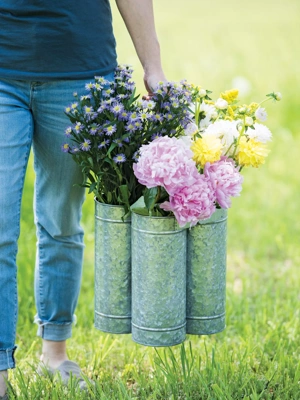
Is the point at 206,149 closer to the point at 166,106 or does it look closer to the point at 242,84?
the point at 166,106

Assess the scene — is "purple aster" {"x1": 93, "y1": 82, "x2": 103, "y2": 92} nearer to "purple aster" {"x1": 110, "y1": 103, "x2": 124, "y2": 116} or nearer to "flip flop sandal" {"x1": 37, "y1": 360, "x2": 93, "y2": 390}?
"purple aster" {"x1": 110, "y1": 103, "x2": 124, "y2": 116}

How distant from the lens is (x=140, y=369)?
270 centimetres

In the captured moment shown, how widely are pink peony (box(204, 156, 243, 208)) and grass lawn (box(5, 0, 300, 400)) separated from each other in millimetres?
565

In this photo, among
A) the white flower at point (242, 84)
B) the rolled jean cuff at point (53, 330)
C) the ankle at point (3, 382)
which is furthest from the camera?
the white flower at point (242, 84)

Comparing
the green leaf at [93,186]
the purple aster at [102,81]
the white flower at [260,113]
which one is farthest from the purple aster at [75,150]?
the white flower at [260,113]

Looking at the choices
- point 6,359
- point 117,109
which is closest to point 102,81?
point 117,109

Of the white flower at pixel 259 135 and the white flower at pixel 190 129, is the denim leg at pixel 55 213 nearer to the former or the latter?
the white flower at pixel 190 129

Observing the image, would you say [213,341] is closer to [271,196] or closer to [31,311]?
[31,311]

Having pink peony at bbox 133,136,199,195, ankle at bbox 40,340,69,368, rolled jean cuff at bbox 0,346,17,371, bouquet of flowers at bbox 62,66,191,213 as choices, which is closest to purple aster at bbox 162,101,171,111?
bouquet of flowers at bbox 62,66,191,213

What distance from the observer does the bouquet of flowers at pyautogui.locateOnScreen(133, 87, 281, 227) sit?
2139 mm

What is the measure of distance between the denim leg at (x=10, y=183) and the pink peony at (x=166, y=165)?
423 millimetres

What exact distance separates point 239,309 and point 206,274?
1058 millimetres

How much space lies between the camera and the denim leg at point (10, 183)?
2.35 m

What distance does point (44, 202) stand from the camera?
8.65ft
